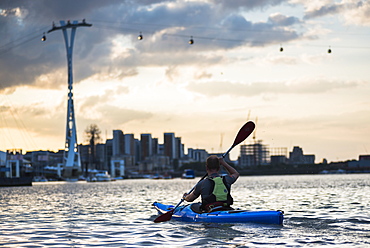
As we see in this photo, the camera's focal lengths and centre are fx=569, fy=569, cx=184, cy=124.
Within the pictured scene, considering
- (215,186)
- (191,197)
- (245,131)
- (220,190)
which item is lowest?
(191,197)

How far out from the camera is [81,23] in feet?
322

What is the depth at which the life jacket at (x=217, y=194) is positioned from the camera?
15.3 metres

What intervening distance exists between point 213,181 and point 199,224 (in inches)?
70.4

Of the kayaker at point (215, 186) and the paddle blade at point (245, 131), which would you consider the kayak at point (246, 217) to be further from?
the paddle blade at point (245, 131)

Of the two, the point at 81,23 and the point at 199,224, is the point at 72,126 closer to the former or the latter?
the point at 81,23

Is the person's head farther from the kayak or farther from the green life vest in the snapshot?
the kayak

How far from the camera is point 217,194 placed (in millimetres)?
15641

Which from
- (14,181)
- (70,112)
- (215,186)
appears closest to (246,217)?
(215,186)

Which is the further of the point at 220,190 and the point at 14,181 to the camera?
the point at 14,181

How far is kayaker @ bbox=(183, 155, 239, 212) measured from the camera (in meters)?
15.1

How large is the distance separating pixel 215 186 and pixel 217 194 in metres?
0.33

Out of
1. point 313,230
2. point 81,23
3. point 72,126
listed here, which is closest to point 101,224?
point 313,230

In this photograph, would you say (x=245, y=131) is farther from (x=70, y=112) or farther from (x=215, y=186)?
(x=70, y=112)

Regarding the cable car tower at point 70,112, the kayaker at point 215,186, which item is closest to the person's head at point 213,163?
the kayaker at point 215,186
